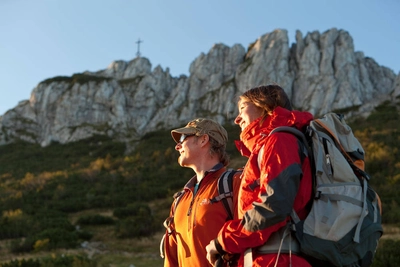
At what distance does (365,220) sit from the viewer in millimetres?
2338

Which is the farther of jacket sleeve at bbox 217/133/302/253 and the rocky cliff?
the rocky cliff

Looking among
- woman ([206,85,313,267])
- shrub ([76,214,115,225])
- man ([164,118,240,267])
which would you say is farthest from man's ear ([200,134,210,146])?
shrub ([76,214,115,225])

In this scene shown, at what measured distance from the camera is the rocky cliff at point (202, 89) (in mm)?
47406

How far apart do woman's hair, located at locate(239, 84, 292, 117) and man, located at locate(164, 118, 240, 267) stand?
489 millimetres

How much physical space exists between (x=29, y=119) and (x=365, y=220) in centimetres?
5460

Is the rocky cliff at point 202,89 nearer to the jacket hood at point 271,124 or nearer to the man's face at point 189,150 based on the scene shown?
the man's face at point 189,150

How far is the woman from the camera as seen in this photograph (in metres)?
2.32

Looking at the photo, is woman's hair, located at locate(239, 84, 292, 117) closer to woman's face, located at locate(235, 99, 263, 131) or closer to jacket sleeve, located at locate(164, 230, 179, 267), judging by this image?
woman's face, located at locate(235, 99, 263, 131)

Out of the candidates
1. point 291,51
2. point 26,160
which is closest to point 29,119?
point 26,160

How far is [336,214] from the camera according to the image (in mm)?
2285

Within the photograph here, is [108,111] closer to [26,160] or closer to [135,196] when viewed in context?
[26,160]

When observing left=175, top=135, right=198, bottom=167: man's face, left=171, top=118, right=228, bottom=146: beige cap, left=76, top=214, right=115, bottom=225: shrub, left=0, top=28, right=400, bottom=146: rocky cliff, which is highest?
left=0, top=28, right=400, bottom=146: rocky cliff

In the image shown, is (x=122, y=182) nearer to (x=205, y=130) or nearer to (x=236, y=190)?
(x=205, y=130)

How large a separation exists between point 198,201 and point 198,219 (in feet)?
0.41
